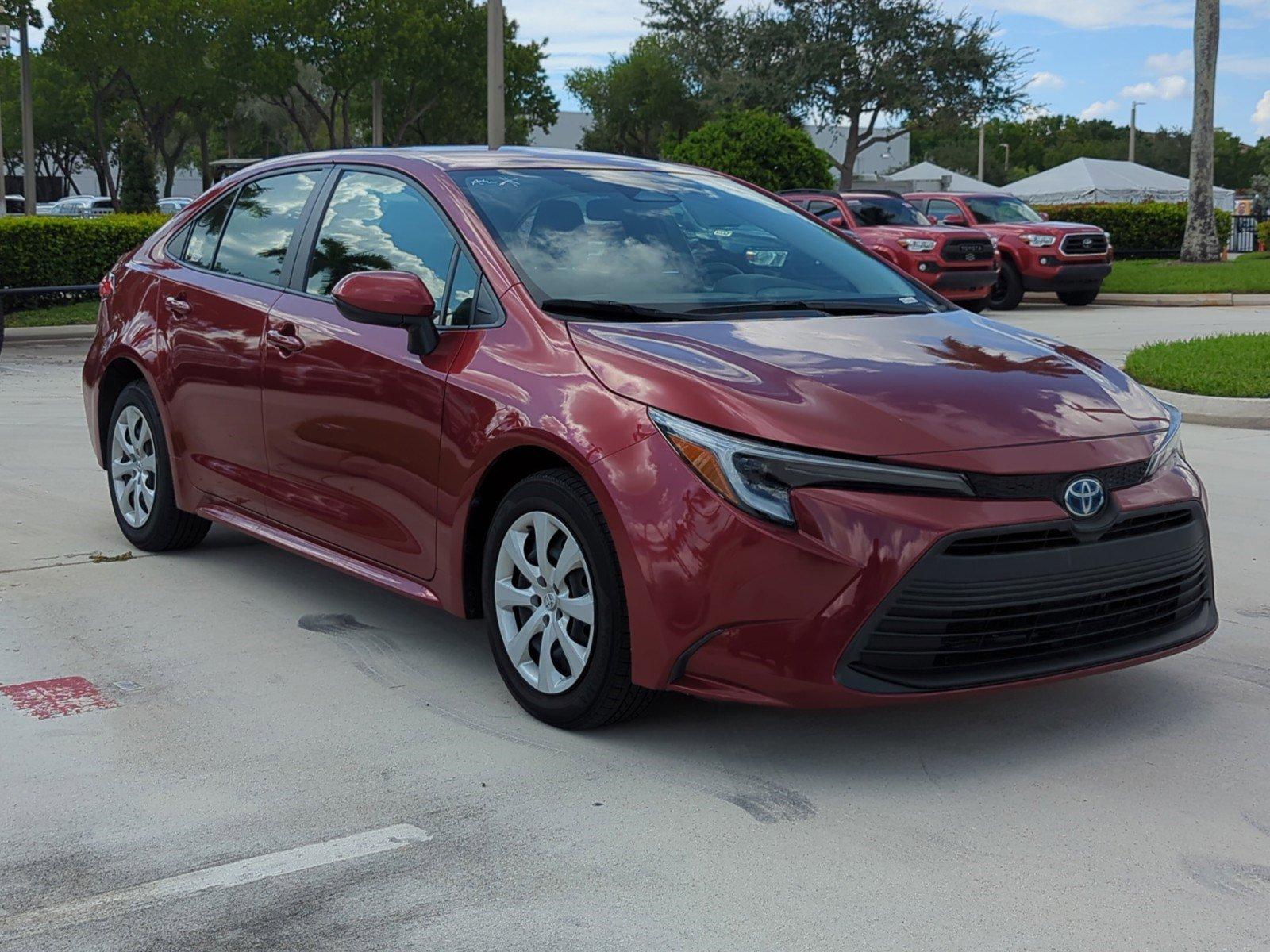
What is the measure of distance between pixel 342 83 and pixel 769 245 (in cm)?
4574

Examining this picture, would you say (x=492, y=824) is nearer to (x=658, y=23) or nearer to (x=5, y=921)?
(x=5, y=921)

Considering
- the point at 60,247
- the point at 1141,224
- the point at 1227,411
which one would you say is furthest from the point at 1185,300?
the point at 60,247

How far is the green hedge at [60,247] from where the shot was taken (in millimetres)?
18828

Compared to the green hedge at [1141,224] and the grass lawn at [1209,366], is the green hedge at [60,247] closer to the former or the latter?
the grass lawn at [1209,366]

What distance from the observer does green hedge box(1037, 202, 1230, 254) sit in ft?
106

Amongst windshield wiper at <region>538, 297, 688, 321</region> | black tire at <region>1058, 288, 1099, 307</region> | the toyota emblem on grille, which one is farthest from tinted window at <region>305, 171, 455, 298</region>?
black tire at <region>1058, 288, 1099, 307</region>

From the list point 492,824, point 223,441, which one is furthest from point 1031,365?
point 223,441

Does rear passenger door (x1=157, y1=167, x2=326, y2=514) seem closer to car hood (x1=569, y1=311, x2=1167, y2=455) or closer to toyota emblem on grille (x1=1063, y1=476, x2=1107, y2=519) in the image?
car hood (x1=569, y1=311, x2=1167, y2=455)

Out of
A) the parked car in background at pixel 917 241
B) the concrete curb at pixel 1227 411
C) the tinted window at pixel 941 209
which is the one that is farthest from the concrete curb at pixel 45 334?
the tinted window at pixel 941 209

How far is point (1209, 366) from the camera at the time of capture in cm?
1198

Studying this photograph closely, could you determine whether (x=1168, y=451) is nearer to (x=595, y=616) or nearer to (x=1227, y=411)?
(x=595, y=616)

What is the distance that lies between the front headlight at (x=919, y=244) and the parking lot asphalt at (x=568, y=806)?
15746 millimetres

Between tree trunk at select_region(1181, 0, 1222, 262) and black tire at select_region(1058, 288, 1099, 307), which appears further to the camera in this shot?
tree trunk at select_region(1181, 0, 1222, 262)

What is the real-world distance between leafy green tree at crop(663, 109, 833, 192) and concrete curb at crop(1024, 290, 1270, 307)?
19.0 ft
